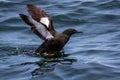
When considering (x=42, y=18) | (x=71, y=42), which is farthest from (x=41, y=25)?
(x=71, y=42)

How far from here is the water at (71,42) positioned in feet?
33.1

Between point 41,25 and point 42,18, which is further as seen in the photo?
point 42,18

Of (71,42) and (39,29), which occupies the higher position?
(39,29)

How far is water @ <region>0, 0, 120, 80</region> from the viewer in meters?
10.1

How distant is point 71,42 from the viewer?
12.5m

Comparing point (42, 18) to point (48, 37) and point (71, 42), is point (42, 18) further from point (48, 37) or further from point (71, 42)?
point (71, 42)

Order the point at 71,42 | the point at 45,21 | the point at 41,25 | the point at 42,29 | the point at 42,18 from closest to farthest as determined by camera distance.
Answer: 1. the point at 41,25
2. the point at 42,29
3. the point at 45,21
4. the point at 42,18
5. the point at 71,42

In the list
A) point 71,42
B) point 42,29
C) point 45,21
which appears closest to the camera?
point 42,29

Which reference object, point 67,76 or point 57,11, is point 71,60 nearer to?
point 67,76

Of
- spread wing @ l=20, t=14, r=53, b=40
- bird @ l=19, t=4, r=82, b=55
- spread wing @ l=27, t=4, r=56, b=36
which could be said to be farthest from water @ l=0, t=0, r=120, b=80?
spread wing @ l=27, t=4, r=56, b=36

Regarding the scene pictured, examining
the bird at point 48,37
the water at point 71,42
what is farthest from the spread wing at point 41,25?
the water at point 71,42

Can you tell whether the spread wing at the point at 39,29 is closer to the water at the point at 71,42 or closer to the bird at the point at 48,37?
the bird at the point at 48,37

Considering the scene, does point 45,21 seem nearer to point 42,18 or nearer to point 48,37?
point 42,18

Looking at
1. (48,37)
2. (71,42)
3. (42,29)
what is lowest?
(71,42)
